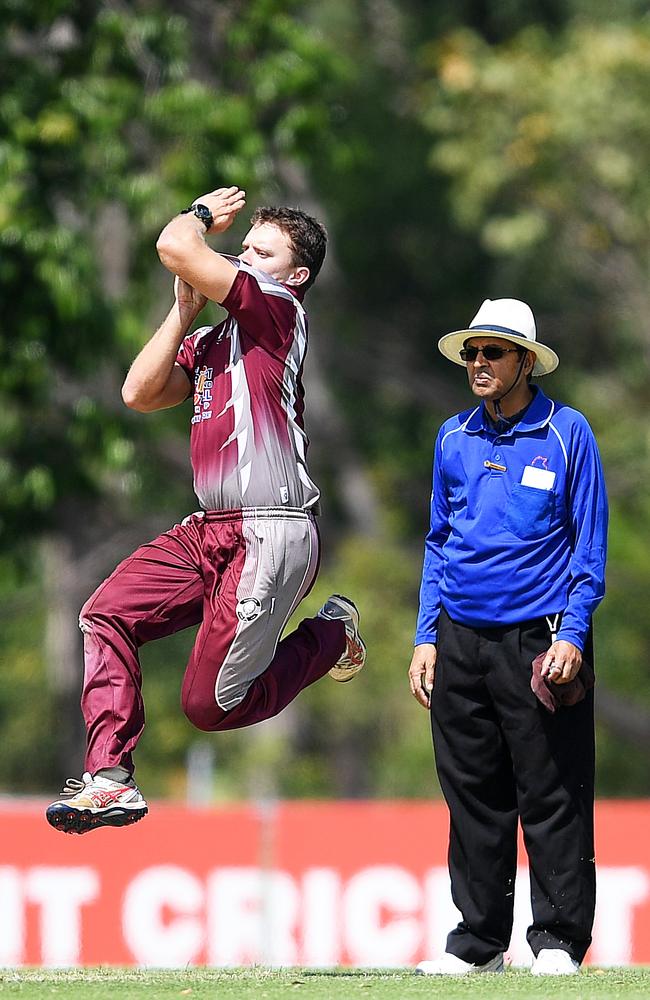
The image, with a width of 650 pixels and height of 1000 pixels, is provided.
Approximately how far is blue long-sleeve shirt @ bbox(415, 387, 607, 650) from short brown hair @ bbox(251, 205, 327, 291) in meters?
0.79

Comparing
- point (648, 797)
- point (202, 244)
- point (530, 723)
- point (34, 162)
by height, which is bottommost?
point (648, 797)

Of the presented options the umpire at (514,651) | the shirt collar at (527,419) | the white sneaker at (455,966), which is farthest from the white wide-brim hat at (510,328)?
the white sneaker at (455,966)

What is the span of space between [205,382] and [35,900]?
5.51 metres

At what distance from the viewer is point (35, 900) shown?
10680 mm

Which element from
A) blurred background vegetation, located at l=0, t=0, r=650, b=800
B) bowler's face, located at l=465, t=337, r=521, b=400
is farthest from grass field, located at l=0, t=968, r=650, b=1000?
blurred background vegetation, located at l=0, t=0, r=650, b=800

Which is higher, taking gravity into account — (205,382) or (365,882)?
(205,382)

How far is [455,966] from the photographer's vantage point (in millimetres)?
6219

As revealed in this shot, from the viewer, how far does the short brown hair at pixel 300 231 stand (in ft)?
20.1

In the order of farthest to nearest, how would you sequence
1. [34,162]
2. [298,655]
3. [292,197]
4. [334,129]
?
[292,197], [334,129], [34,162], [298,655]

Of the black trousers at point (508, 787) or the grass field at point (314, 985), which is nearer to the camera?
the grass field at point (314, 985)

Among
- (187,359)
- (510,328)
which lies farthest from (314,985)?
(510,328)

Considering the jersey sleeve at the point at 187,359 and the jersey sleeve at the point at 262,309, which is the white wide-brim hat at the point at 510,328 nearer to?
the jersey sleeve at the point at 262,309

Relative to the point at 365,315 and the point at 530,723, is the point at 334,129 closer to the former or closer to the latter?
the point at 530,723

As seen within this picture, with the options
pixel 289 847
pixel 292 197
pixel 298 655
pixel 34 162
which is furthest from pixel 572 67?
pixel 298 655
